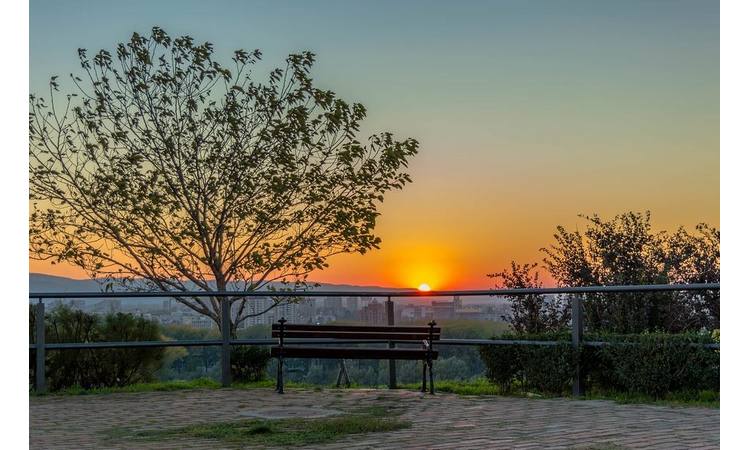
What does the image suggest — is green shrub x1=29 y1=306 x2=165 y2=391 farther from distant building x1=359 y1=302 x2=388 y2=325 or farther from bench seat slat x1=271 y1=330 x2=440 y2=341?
distant building x1=359 y1=302 x2=388 y2=325

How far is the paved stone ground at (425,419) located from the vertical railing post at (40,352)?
40 centimetres

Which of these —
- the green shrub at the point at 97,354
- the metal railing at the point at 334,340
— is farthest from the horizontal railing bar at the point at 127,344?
the green shrub at the point at 97,354

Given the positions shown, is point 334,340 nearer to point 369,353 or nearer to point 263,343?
point 263,343

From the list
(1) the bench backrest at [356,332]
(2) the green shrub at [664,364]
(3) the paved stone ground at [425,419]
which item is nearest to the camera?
(3) the paved stone ground at [425,419]

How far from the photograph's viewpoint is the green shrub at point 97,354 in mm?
15070

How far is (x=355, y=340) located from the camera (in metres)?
14.7

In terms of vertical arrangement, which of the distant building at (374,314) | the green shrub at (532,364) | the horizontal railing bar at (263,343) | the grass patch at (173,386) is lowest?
the grass patch at (173,386)

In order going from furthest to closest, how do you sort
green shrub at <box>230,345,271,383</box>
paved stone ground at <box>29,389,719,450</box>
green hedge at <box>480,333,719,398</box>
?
green shrub at <box>230,345,271,383</box> → green hedge at <box>480,333,719,398</box> → paved stone ground at <box>29,389,719,450</box>

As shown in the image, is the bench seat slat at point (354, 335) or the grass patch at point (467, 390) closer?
the grass patch at point (467, 390)

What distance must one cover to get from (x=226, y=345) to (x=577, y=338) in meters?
5.10

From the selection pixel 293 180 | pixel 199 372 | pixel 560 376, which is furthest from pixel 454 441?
pixel 293 180

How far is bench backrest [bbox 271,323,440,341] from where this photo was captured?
14242 millimetres

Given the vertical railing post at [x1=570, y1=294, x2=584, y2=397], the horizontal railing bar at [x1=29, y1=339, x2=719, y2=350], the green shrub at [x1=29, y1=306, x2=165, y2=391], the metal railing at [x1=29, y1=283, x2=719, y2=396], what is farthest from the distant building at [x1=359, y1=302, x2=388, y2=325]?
the vertical railing post at [x1=570, y1=294, x2=584, y2=397]

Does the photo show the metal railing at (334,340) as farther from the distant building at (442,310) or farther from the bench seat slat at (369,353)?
the bench seat slat at (369,353)
